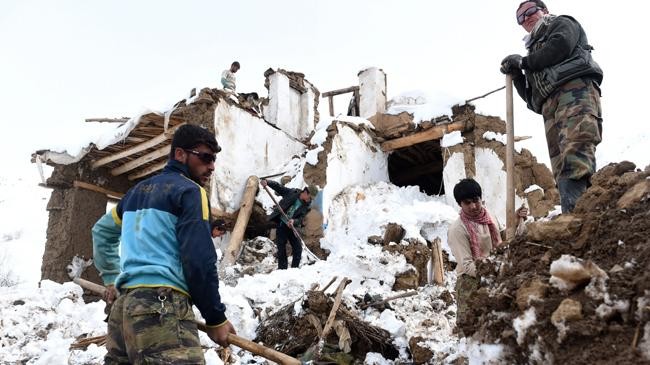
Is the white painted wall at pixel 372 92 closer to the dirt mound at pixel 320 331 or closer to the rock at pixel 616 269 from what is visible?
the dirt mound at pixel 320 331

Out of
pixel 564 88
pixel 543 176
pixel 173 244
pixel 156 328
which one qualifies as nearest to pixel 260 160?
pixel 543 176

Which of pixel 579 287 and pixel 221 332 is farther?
pixel 221 332

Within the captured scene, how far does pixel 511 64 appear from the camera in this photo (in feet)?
11.6

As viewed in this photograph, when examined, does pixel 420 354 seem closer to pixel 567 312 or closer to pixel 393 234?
pixel 567 312

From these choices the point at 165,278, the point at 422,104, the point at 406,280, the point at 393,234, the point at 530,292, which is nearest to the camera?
the point at 530,292

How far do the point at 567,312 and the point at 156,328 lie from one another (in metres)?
1.51

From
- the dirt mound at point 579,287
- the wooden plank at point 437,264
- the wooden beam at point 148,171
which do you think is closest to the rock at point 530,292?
the dirt mound at point 579,287

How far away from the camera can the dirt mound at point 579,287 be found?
162 centimetres

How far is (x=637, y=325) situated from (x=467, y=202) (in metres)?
1.90

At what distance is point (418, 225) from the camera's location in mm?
8602

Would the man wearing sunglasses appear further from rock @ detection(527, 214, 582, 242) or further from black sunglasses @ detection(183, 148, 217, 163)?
black sunglasses @ detection(183, 148, 217, 163)

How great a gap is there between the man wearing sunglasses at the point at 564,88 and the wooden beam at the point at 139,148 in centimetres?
629

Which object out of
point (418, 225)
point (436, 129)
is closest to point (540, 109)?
point (418, 225)

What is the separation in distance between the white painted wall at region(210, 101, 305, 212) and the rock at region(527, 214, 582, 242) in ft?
22.7
